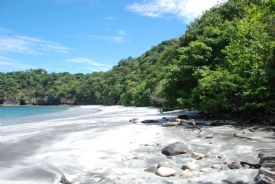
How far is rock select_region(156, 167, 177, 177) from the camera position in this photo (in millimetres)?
9477

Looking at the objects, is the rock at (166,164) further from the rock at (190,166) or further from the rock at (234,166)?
the rock at (234,166)

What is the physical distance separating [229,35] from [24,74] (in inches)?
6778

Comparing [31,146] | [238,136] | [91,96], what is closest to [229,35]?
[238,136]

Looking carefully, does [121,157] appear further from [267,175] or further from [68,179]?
[267,175]

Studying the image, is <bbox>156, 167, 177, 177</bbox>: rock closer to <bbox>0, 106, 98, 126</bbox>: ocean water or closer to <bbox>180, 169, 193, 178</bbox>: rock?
<bbox>180, 169, 193, 178</bbox>: rock

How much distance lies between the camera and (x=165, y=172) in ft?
31.3

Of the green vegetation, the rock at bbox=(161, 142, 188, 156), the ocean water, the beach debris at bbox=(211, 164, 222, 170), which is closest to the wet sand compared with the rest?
the beach debris at bbox=(211, 164, 222, 170)

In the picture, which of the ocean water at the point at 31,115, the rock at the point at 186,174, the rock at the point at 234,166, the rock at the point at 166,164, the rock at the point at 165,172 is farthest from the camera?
the ocean water at the point at 31,115

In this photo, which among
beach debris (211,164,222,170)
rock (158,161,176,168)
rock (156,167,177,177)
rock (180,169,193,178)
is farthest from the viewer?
rock (158,161,176,168)

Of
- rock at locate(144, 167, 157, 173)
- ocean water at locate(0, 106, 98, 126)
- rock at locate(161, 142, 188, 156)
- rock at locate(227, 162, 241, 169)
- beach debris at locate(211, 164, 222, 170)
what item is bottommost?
ocean water at locate(0, 106, 98, 126)

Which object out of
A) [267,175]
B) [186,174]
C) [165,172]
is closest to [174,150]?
[165,172]

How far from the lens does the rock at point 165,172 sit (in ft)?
31.1

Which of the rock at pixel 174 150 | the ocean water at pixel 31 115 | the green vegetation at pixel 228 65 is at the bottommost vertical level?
the ocean water at pixel 31 115

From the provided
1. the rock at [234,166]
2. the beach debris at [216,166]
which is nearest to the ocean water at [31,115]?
the beach debris at [216,166]
